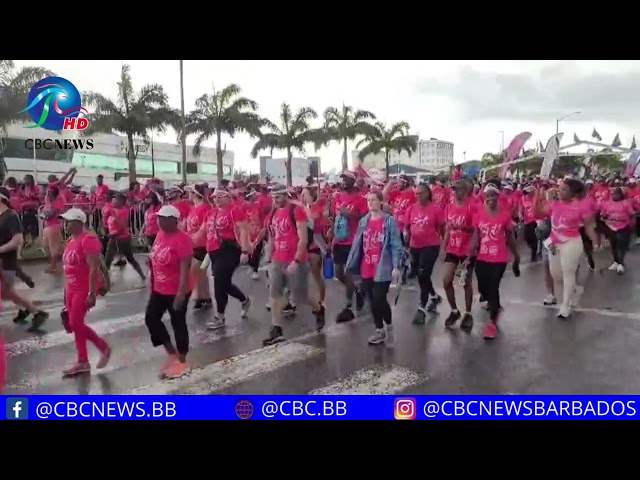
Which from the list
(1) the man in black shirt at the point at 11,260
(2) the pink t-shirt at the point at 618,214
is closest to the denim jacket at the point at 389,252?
(1) the man in black shirt at the point at 11,260

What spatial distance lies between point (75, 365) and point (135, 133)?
820 centimetres

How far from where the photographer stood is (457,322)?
680 centimetres

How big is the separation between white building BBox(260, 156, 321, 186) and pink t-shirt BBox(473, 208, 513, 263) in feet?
17.3

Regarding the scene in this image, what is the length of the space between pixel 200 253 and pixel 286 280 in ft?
5.61

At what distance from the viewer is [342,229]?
7426mm

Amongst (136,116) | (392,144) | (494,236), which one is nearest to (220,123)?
(136,116)

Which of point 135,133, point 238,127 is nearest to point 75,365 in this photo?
point 238,127

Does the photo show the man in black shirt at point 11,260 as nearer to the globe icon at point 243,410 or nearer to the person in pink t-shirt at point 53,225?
the person in pink t-shirt at point 53,225

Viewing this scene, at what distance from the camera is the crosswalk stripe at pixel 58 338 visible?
19.2 ft

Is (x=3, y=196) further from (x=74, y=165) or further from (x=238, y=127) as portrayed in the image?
(x=238, y=127)

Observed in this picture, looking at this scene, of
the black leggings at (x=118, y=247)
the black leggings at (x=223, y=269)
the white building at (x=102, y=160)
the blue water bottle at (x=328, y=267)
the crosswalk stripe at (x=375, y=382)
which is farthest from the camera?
the black leggings at (x=118, y=247)

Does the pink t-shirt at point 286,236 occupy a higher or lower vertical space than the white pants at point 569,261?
higher

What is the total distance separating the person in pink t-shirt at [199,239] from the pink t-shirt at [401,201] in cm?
378

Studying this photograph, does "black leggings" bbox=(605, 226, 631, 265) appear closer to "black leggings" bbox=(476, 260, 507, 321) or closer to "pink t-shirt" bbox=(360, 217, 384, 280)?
"black leggings" bbox=(476, 260, 507, 321)
